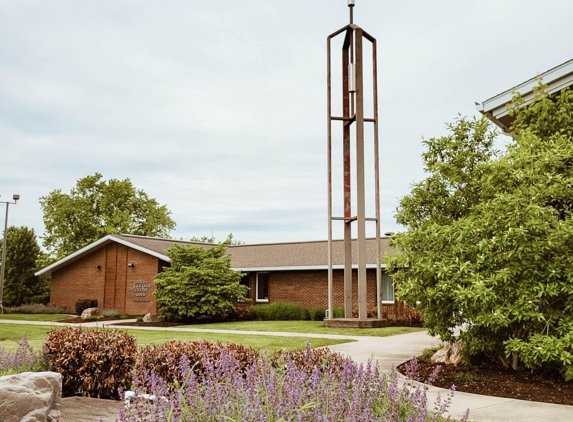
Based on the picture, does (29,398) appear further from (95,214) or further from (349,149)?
(95,214)

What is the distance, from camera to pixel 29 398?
5699 millimetres

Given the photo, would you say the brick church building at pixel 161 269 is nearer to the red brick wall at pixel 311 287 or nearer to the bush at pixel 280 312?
the red brick wall at pixel 311 287

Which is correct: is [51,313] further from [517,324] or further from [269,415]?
[269,415]

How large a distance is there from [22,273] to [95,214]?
Result: 44.2 feet

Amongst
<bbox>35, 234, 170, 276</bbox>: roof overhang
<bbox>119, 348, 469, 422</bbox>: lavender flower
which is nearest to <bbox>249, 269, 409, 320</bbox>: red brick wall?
<bbox>35, 234, 170, 276</bbox>: roof overhang

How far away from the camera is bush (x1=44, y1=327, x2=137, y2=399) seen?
7711 mm

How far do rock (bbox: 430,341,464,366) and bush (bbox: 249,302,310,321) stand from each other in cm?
1569

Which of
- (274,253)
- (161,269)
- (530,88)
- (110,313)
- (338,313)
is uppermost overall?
(530,88)

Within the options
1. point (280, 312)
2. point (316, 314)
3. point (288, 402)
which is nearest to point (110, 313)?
point (280, 312)

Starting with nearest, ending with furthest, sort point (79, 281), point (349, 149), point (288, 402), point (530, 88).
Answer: point (288, 402) → point (530, 88) → point (349, 149) → point (79, 281)

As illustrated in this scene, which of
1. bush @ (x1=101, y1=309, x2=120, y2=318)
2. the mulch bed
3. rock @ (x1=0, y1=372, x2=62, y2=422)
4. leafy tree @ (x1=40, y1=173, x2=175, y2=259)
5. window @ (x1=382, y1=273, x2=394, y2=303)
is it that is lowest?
the mulch bed

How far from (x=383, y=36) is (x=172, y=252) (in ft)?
43.8

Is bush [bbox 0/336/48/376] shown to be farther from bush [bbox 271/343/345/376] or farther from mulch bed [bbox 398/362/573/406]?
mulch bed [bbox 398/362/573/406]

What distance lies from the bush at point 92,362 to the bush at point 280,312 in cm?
1834
